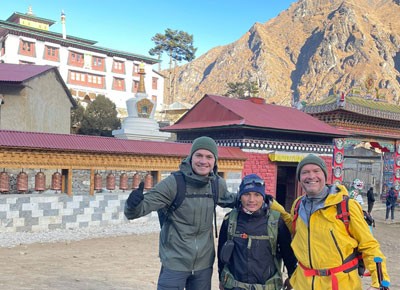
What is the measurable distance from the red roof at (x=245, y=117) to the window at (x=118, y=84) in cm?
3356

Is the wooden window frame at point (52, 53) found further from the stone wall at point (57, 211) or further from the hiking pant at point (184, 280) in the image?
the hiking pant at point (184, 280)

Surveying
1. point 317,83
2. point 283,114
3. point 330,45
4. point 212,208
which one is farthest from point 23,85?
point 330,45

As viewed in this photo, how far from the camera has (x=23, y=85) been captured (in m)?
16.4

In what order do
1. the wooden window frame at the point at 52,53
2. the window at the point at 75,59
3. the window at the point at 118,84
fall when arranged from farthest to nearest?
the window at the point at 118,84, the window at the point at 75,59, the wooden window frame at the point at 52,53

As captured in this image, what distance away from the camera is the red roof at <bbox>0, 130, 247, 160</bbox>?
345 inches

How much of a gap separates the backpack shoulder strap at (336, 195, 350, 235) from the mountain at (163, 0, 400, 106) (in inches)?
4023

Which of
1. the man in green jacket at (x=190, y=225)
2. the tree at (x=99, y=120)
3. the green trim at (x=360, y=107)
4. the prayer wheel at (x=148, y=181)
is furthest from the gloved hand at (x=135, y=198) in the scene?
the tree at (x=99, y=120)

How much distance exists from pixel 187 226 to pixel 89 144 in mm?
6962

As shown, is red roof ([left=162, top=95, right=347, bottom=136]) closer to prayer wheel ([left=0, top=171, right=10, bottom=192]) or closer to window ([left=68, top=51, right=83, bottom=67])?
prayer wheel ([left=0, top=171, right=10, bottom=192])

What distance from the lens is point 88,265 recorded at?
737 cm

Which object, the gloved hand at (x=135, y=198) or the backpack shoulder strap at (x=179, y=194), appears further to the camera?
the backpack shoulder strap at (x=179, y=194)

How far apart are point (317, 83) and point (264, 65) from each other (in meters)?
21.7

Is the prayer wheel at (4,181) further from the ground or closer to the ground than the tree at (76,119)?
closer to the ground

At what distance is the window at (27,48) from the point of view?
131 ft
